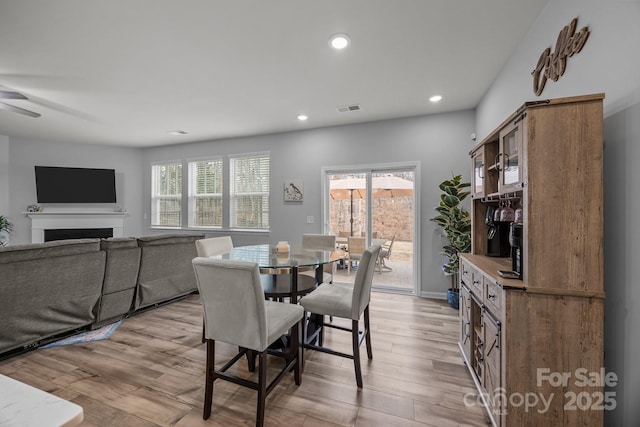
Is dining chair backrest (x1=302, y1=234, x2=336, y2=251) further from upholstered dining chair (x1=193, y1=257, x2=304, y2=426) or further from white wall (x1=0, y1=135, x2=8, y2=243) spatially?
white wall (x1=0, y1=135, x2=8, y2=243)

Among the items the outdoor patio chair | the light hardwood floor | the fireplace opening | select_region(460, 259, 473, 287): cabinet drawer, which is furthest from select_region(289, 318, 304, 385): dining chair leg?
the fireplace opening

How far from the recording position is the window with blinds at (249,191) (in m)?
5.24

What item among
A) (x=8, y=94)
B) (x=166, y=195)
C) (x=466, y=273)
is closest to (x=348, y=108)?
(x=466, y=273)

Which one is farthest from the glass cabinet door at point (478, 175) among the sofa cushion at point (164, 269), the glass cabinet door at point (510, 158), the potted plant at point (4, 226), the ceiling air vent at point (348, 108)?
the potted plant at point (4, 226)

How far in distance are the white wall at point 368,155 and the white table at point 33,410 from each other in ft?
13.4

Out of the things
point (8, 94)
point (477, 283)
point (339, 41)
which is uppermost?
point (339, 41)

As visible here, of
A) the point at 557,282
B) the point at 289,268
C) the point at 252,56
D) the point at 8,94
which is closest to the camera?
the point at 557,282

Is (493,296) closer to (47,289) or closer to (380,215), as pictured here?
(380,215)

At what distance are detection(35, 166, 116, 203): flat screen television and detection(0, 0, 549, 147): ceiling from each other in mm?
1623

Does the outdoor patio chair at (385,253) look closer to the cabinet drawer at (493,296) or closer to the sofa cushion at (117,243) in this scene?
the cabinet drawer at (493,296)

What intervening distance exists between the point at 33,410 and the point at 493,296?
1.87m

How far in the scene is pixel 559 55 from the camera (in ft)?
5.71

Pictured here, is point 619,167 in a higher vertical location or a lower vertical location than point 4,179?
lower

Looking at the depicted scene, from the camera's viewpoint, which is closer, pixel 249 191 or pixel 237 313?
pixel 237 313
